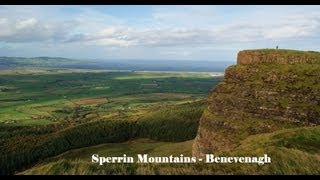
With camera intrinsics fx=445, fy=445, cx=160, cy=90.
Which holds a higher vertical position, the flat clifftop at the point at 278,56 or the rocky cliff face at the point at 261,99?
the flat clifftop at the point at 278,56

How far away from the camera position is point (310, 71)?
7306 cm

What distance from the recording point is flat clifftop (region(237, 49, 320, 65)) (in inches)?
3059

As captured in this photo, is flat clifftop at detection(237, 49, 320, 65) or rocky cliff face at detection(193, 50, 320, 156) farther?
flat clifftop at detection(237, 49, 320, 65)

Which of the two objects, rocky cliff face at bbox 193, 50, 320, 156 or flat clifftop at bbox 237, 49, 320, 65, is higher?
flat clifftop at bbox 237, 49, 320, 65

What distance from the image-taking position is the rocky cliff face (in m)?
68.7

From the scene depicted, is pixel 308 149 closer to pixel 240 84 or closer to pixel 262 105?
pixel 262 105

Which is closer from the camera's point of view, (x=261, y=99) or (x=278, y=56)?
(x=261, y=99)

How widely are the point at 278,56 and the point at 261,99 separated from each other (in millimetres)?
11151

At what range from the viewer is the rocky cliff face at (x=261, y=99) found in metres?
68.7

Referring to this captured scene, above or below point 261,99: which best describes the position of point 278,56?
above

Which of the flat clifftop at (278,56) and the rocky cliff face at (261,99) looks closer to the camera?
the rocky cliff face at (261,99)

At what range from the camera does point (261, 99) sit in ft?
241
